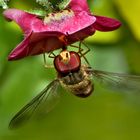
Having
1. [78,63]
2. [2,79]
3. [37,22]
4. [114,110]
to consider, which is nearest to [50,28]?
[37,22]

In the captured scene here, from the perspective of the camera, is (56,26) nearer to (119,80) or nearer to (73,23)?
(73,23)

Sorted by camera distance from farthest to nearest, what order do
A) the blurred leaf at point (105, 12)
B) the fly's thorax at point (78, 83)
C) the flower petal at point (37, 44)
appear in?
the blurred leaf at point (105, 12) → the fly's thorax at point (78, 83) → the flower petal at point (37, 44)

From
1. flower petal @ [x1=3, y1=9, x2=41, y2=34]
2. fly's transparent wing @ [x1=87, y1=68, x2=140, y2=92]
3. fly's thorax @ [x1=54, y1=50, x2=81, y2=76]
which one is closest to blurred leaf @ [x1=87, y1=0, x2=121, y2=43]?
fly's transparent wing @ [x1=87, y1=68, x2=140, y2=92]

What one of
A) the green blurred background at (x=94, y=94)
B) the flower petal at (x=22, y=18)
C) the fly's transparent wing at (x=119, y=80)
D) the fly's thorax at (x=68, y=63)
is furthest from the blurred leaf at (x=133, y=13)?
the flower petal at (x=22, y=18)

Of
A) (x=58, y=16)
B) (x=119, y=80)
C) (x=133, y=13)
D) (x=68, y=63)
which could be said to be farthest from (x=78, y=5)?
(x=133, y=13)

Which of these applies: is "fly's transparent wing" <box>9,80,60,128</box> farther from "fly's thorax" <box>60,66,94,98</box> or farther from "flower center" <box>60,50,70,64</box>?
"flower center" <box>60,50,70,64</box>

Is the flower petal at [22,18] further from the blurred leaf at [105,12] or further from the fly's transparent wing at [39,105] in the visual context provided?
the blurred leaf at [105,12]
